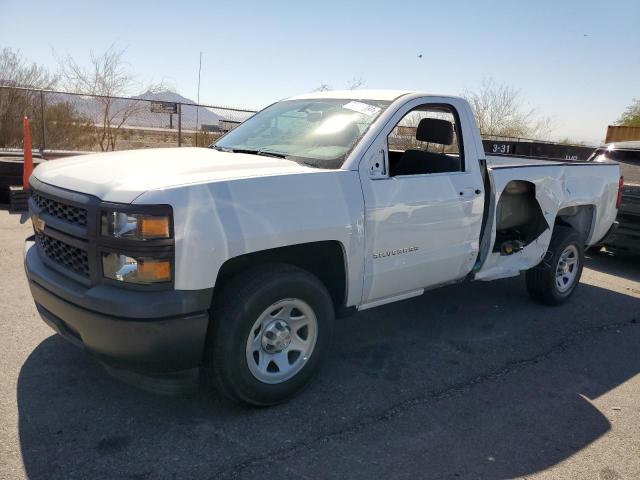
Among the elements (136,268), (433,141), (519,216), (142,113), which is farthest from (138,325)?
(142,113)

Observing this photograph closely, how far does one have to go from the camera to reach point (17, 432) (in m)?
2.90

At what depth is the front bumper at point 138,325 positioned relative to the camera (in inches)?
107

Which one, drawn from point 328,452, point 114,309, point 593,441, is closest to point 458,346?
point 593,441

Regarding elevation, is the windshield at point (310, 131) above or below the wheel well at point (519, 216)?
above

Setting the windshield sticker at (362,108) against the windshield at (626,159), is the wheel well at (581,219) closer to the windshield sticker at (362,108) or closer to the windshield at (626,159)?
the windshield at (626,159)

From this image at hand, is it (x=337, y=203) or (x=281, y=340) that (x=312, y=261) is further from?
(x=281, y=340)

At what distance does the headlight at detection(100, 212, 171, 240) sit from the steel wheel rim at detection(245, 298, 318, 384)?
79 cm

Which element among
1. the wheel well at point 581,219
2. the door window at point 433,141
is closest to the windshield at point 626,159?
the wheel well at point 581,219

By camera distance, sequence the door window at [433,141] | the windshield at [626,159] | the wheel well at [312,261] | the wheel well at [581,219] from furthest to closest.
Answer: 1. the windshield at [626,159]
2. the wheel well at [581,219]
3. the door window at [433,141]
4. the wheel well at [312,261]

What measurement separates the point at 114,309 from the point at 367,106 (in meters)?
2.30

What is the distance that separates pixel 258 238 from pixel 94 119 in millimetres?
13057

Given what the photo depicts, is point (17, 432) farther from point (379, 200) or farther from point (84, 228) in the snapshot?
point (379, 200)

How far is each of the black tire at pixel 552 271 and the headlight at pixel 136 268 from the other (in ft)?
13.6

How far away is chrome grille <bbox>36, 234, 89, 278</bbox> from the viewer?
2.95 m
